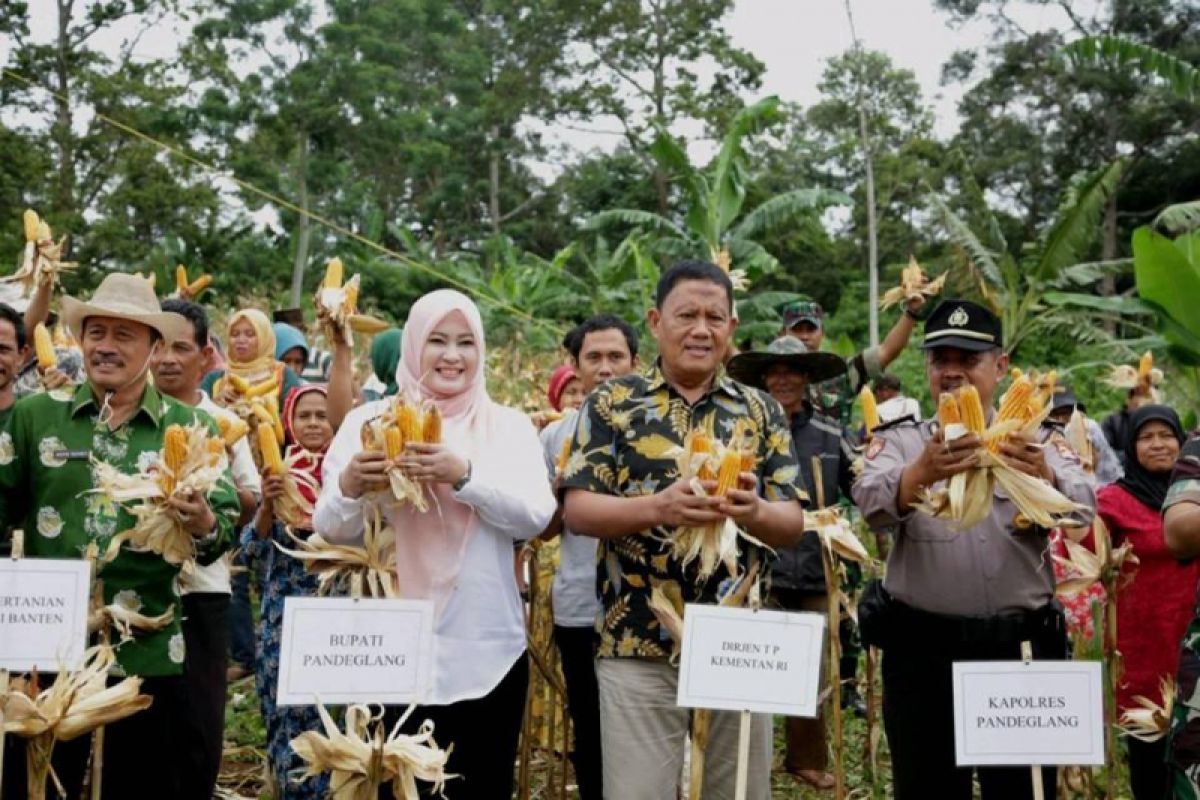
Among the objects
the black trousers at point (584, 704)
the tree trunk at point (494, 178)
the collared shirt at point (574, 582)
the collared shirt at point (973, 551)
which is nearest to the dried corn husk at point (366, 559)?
the collared shirt at point (574, 582)

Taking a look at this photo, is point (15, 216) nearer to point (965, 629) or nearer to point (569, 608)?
point (569, 608)

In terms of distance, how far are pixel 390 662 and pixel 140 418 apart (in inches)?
46.7

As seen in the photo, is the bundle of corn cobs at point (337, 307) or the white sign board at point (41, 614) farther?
the bundle of corn cobs at point (337, 307)

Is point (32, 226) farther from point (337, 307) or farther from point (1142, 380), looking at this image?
point (1142, 380)

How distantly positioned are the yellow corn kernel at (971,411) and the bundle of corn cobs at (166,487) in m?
2.05

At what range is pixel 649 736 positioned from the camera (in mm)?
3316

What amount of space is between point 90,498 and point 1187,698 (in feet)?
9.92

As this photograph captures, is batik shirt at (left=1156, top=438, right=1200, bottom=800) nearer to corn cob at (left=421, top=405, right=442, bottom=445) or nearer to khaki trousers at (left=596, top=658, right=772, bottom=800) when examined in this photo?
khaki trousers at (left=596, top=658, right=772, bottom=800)

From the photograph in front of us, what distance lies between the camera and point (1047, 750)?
3086 millimetres

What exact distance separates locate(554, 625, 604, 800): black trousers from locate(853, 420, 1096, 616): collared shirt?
1.25 m

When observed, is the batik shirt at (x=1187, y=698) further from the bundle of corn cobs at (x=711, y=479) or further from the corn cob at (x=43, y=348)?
the corn cob at (x=43, y=348)

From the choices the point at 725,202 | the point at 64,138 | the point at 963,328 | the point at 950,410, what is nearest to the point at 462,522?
the point at 950,410

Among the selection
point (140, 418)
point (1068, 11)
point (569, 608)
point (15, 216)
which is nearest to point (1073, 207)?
point (569, 608)

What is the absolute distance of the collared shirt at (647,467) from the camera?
335 cm
